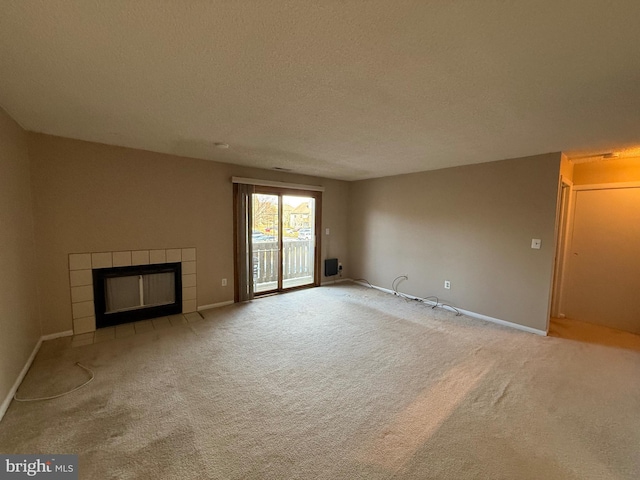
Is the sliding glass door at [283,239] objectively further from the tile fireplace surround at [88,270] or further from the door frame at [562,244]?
the door frame at [562,244]

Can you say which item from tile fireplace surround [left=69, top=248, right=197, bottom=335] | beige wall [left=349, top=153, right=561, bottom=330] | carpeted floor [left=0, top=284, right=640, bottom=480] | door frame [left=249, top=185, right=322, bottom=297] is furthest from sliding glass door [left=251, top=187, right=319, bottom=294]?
carpeted floor [left=0, top=284, right=640, bottom=480]

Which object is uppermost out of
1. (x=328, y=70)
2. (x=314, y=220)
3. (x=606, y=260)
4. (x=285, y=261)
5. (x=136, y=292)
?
(x=328, y=70)

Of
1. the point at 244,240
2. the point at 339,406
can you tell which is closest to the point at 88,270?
the point at 244,240

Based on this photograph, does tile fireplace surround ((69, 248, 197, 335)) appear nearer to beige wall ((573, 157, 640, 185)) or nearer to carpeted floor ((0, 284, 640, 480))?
carpeted floor ((0, 284, 640, 480))

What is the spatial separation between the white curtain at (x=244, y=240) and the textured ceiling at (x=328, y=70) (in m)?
1.46

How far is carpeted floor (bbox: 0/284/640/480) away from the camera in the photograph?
59.5 inches

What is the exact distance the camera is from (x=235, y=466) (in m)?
1.47

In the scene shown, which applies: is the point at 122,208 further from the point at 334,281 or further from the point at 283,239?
the point at 334,281

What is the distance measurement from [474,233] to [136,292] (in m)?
4.74

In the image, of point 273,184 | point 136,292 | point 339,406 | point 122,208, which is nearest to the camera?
point 339,406

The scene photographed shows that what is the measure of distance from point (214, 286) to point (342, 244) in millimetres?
2828

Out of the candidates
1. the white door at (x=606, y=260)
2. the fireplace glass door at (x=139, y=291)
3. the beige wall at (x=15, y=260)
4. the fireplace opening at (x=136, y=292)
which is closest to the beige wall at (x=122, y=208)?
the beige wall at (x=15, y=260)

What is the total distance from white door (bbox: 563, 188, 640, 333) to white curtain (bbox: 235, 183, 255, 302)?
4.82m

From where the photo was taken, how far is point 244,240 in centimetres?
423
